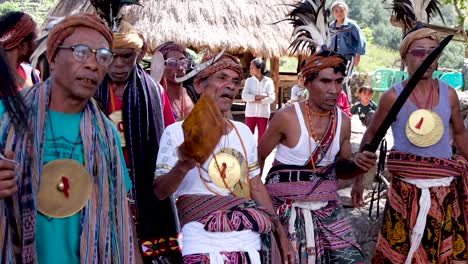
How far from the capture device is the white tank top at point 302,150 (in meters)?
3.98

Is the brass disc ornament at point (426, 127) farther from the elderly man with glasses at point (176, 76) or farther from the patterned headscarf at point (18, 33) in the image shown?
the patterned headscarf at point (18, 33)

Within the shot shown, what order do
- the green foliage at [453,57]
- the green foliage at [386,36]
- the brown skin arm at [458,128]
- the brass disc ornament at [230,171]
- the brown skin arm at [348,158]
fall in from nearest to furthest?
1. the brass disc ornament at [230,171]
2. the brown skin arm at [348,158]
3. the brown skin arm at [458,128]
4. the green foliage at [453,57]
5. the green foliage at [386,36]

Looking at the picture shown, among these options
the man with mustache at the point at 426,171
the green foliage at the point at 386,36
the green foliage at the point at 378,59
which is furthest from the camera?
the green foliage at the point at 386,36

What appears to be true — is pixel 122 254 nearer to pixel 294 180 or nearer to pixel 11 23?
pixel 294 180

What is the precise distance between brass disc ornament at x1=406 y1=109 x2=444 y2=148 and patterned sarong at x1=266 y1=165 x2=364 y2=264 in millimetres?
792

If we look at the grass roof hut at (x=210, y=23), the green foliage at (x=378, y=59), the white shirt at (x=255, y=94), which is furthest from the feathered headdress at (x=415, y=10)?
the green foliage at (x=378, y=59)

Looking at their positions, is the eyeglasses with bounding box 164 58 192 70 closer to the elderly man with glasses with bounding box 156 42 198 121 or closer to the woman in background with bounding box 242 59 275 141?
the elderly man with glasses with bounding box 156 42 198 121

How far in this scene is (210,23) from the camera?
16250mm

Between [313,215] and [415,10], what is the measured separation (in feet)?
6.44

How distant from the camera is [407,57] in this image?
4.46 meters

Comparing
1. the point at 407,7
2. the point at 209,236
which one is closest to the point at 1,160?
the point at 209,236

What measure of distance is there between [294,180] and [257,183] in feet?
1.58

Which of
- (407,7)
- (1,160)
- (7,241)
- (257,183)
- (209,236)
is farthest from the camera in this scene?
(407,7)

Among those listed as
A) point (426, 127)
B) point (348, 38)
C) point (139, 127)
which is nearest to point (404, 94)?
point (426, 127)
